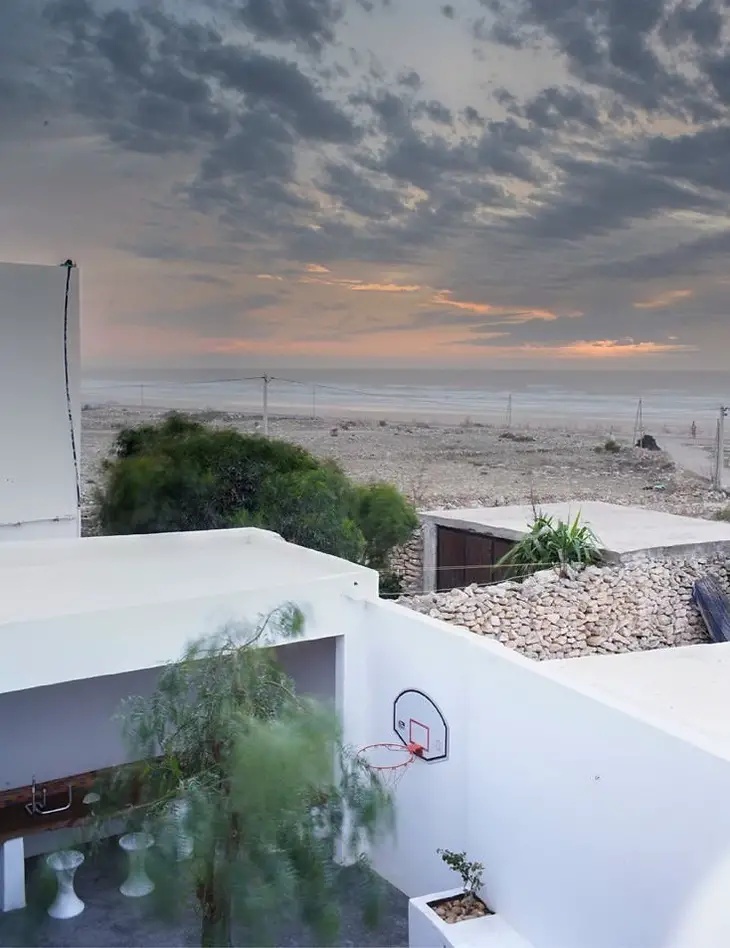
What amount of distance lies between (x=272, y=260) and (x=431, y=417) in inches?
293

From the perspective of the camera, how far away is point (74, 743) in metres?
6.81

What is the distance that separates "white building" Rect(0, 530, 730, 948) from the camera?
4.05 metres

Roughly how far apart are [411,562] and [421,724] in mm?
7625

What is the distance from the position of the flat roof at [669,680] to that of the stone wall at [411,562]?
6.27 m

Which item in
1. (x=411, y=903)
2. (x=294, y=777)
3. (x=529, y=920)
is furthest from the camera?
(x=411, y=903)

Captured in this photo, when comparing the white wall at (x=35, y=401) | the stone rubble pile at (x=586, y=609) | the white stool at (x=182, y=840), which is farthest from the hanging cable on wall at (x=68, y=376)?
the white stool at (x=182, y=840)

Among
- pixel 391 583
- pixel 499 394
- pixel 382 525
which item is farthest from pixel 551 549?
pixel 499 394

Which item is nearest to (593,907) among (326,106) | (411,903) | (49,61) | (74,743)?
(411,903)

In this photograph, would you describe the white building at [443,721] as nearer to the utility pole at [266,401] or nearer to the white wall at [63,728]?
the white wall at [63,728]

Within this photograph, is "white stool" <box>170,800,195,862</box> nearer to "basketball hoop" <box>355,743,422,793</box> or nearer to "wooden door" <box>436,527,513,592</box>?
"basketball hoop" <box>355,743,422,793</box>

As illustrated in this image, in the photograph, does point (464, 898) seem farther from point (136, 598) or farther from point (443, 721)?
point (136, 598)

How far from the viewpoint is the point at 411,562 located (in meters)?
13.4

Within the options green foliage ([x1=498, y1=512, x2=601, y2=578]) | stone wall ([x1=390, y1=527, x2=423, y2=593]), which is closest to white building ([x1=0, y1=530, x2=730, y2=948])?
green foliage ([x1=498, y1=512, x2=601, y2=578])

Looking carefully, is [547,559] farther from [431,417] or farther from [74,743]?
[431,417]
